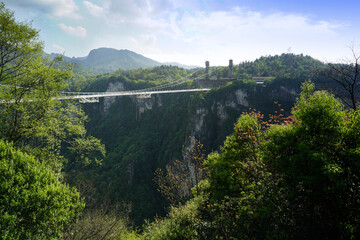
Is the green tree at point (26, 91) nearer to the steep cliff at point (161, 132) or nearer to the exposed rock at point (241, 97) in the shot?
the steep cliff at point (161, 132)

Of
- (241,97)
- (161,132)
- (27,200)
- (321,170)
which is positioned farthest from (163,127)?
(321,170)

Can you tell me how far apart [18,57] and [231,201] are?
13744mm

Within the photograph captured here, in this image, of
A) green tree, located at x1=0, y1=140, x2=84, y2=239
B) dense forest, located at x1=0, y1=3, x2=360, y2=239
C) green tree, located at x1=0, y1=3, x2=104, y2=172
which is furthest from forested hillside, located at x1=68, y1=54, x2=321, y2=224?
green tree, located at x1=0, y1=140, x2=84, y2=239

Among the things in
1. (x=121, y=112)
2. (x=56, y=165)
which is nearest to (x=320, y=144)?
(x=56, y=165)

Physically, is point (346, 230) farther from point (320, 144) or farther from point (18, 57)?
point (18, 57)

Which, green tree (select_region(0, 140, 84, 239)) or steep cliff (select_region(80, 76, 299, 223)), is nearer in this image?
green tree (select_region(0, 140, 84, 239))

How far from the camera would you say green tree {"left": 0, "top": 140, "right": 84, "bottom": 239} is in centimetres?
654

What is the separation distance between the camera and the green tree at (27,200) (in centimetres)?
654

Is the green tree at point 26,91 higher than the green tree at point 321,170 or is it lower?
higher

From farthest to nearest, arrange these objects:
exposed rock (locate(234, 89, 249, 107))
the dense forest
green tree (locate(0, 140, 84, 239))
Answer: exposed rock (locate(234, 89, 249, 107)) → green tree (locate(0, 140, 84, 239)) → the dense forest

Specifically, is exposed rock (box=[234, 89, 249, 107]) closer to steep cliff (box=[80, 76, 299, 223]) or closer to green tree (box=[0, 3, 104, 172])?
steep cliff (box=[80, 76, 299, 223])

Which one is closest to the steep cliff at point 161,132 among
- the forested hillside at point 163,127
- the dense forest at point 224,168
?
the forested hillside at point 163,127

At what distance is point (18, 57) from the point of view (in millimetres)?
9914

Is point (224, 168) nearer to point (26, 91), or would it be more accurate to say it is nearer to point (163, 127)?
point (26, 91)
